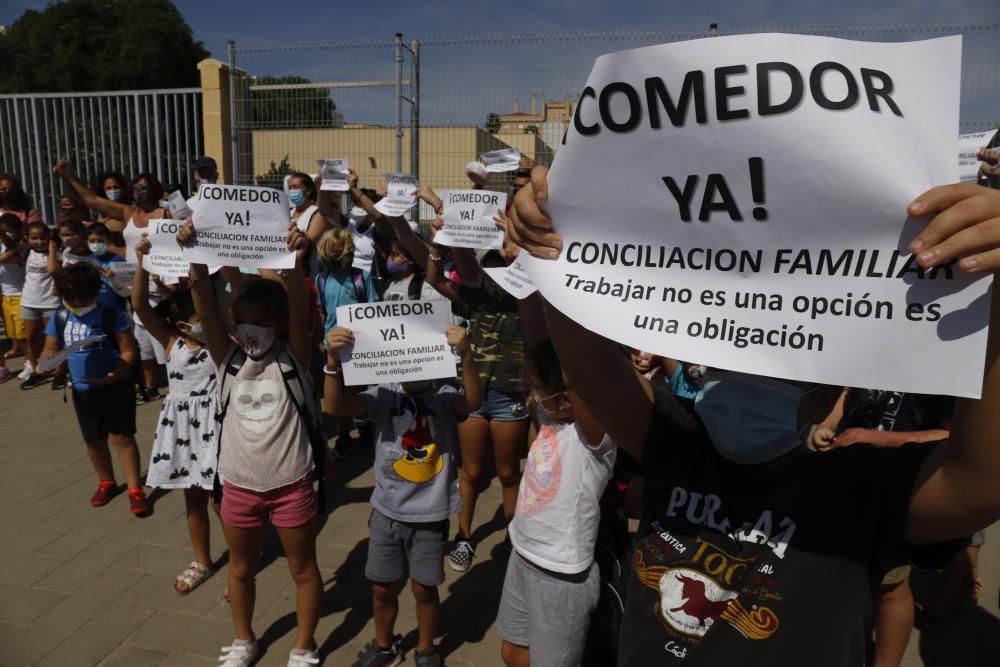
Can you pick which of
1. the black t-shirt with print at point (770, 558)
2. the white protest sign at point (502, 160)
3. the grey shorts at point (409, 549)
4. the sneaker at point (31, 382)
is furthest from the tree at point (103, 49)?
the black t-shirt with print at point (770, 558)

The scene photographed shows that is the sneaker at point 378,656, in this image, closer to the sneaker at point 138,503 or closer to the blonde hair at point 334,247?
the sneaker at point 138,503

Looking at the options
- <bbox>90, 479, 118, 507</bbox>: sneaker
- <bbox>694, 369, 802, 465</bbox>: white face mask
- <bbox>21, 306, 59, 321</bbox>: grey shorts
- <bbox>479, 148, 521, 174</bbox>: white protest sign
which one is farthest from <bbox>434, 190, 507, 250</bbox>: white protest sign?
<bbox>21, 306, 59, 321</bbox>: grey shorts

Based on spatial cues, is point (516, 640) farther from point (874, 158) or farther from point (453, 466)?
point (874, 158)

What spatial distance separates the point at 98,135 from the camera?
10.5 metres

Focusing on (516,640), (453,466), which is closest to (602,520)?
(516,640)

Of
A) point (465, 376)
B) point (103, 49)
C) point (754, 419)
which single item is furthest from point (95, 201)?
point (103, 49)

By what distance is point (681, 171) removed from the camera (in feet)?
3.83

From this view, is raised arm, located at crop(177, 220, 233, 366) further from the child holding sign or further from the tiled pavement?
the child holding sign

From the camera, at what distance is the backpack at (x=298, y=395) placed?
2.90 metres

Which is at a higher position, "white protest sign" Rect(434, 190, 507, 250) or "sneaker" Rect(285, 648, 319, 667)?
"white protest sign" Rect(434, 190, 507, 250)

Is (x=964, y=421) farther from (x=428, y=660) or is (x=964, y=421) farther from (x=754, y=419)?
(x=428, y=660)

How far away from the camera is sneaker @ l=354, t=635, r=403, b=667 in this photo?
302 centimetres

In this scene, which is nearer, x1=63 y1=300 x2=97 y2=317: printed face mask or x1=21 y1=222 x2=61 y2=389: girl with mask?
x1=63 y1=300 x2=97 y2=317: printed face mask

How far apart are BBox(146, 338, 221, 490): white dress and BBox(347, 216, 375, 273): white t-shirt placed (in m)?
2.37
